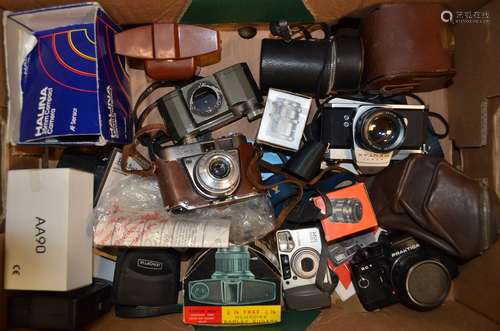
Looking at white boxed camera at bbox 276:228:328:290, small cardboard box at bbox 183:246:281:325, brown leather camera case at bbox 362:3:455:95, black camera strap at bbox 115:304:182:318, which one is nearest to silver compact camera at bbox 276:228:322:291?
white boxed camera at bbox 276:228:328:290

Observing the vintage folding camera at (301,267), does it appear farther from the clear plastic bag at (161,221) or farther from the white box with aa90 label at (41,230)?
the white box with aa90 label at (41,230)

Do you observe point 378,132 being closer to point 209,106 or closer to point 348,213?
point 348,213

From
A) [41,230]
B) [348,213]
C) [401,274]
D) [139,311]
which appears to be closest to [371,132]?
[348,213]

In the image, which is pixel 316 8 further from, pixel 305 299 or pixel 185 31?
pixel 305 299

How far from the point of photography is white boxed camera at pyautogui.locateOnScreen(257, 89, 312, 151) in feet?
4.49

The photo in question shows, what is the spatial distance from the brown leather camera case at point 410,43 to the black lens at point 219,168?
53 cm

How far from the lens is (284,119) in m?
1.37

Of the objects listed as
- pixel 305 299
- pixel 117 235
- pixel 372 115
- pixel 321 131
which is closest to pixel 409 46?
pixel 372 115

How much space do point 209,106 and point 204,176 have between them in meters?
0.27

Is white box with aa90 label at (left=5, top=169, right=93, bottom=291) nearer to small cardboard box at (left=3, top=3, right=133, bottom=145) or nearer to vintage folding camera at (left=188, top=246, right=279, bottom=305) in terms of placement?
small cardboard box at (left=3, top=3, right=133, bottom=145)

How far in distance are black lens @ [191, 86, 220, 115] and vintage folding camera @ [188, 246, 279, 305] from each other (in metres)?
0.45

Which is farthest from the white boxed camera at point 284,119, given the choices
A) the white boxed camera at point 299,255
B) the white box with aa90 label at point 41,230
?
the white box with aa90 label at point 41,230

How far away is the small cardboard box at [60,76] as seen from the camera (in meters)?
1.21

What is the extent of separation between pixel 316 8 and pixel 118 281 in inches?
41.2
